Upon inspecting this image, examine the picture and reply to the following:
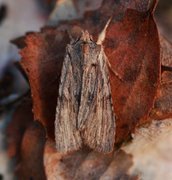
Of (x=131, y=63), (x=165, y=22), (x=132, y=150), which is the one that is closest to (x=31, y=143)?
(x=132, y=150)

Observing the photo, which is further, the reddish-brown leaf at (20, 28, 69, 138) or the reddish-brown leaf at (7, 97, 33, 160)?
the reddish-brown leaf at (7, 97, 33, 160)

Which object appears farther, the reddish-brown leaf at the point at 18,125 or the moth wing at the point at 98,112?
the reddish-brown leaf at the point at 18,125

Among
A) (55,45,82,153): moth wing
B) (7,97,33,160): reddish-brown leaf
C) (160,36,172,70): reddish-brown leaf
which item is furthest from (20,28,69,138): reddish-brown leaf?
(160,36,172,70): reddish-brown leaf

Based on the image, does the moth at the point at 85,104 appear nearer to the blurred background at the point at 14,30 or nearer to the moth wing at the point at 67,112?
the moth wing at the point at 67,112

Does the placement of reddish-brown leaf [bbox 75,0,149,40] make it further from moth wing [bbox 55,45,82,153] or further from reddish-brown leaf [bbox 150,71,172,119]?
reddish-brown leaf [bbox 150,71,172,119]

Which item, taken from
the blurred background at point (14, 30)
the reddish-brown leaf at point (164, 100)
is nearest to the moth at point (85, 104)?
the reddish-brown leaf at point (164, 100)

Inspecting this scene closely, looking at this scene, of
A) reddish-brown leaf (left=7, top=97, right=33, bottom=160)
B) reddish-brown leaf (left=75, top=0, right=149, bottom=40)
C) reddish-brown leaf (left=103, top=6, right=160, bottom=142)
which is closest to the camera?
reddish-brown leaf (left=103, top=6, right=160, bottom=142)
